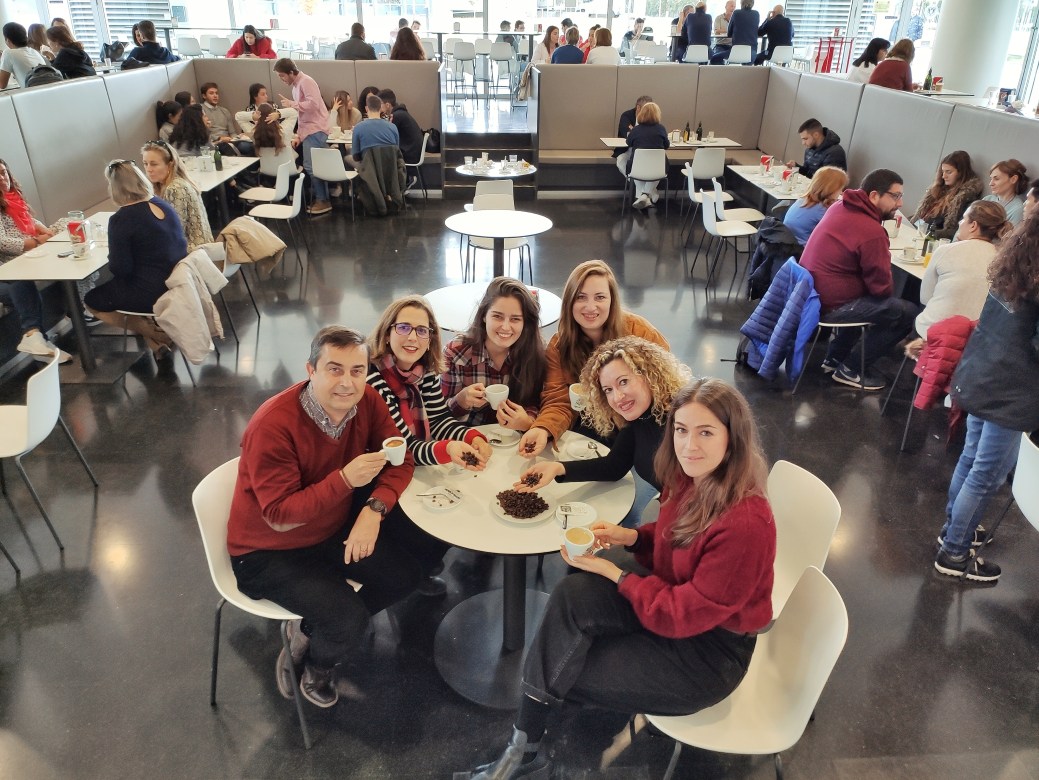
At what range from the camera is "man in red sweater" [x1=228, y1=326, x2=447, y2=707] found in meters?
1.89

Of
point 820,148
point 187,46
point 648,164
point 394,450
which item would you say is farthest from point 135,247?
point 187,46

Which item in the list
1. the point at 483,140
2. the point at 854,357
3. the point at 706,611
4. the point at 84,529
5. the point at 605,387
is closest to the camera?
the point at 706,611

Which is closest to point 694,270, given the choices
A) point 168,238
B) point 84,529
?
point 168,238

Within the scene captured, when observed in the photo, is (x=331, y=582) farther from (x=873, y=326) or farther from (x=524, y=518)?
(x=873, y=326)

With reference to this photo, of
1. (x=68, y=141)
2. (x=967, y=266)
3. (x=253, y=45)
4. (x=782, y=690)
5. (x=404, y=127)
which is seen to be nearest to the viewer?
(x=782, y=690)

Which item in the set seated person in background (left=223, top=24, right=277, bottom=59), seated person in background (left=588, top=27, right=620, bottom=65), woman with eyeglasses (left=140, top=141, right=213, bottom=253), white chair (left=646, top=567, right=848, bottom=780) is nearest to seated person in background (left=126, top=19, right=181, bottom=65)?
seated person in background (left=223, top=24, right=277, bottom=59)

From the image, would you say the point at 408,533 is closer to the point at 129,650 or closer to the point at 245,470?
the point at 245,470

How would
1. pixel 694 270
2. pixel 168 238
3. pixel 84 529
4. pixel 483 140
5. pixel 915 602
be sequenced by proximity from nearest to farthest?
1. pixel 915 602
2. pixel 84 529
3. pixel 168 238
4. pixel 694 270
5. pixel 483 140

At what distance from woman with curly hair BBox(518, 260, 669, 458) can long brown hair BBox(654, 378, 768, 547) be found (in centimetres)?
79

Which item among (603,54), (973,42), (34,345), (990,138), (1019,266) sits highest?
(973,42)

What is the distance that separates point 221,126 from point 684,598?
25.1ft

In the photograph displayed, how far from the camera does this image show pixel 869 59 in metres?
7.02

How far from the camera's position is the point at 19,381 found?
4016mm

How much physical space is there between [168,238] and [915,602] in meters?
3.88
